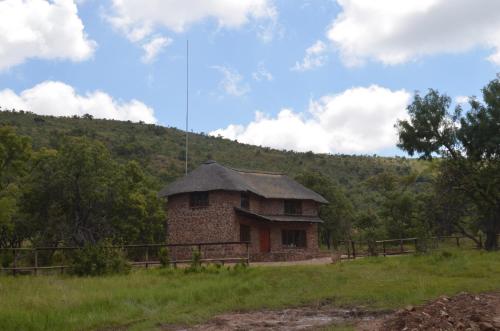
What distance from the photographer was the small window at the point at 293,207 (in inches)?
1623

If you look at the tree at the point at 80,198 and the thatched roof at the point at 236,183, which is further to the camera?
the thatched roof at the point at 236,183

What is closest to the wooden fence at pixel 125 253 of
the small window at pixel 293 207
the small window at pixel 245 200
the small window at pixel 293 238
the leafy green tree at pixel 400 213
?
the small window at pixel 245 200

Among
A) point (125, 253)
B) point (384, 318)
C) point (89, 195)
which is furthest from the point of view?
point (89, 195)

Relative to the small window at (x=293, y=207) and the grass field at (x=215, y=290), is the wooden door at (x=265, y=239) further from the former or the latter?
the grass field at (x=215, y=290)

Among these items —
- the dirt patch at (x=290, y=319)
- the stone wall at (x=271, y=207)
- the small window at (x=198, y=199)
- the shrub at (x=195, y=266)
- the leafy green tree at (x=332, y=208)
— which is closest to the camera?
the dirt patch at (x=290, y=319)

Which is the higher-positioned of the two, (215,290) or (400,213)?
(400,213)

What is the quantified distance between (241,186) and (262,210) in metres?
4.36

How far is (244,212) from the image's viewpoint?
36750mm

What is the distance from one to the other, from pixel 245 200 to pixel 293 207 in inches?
190

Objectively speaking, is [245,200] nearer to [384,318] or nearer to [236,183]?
[236,183]

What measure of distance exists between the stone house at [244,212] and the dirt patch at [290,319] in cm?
2063

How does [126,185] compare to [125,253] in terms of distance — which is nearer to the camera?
[125,253]

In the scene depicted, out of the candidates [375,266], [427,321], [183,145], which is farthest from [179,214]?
[183,145]

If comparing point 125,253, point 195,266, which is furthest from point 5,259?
point 195,266
